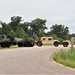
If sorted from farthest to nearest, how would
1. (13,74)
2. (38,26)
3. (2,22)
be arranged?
(38,26), (2,22), (13,74)

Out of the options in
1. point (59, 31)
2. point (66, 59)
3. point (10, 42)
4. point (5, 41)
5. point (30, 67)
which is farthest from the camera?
point (59, 31)

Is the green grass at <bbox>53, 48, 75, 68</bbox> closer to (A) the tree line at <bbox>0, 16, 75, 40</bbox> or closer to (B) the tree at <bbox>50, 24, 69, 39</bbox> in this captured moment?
(A) the tree line at <bbox>0, 16, 75, 40</bbox>

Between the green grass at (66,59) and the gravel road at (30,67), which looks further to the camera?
the green grass at (66,59)

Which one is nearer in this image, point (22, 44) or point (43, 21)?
point (22, 44)

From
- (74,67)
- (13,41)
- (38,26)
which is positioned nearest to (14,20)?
(38,26)

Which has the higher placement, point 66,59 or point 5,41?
point 5,41

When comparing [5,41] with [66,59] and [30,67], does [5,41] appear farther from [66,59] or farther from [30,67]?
[30,67]

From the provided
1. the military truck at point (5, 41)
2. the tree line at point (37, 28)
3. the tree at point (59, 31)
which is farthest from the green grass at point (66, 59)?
the tree at point (59, 31)

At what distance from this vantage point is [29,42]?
56.7m

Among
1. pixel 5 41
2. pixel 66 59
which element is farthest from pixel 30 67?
pixel 5 41

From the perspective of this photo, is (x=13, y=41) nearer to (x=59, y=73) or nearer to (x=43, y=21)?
(x=59, y=73)

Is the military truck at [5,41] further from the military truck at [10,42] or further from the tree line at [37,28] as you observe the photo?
the tree line at [37,28]

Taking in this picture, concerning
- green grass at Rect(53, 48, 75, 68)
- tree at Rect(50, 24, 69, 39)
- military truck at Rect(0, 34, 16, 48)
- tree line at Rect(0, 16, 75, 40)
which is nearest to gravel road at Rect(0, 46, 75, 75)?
green grass at Rect(53, 48, 75, 68)

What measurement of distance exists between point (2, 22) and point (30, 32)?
29549 mm
